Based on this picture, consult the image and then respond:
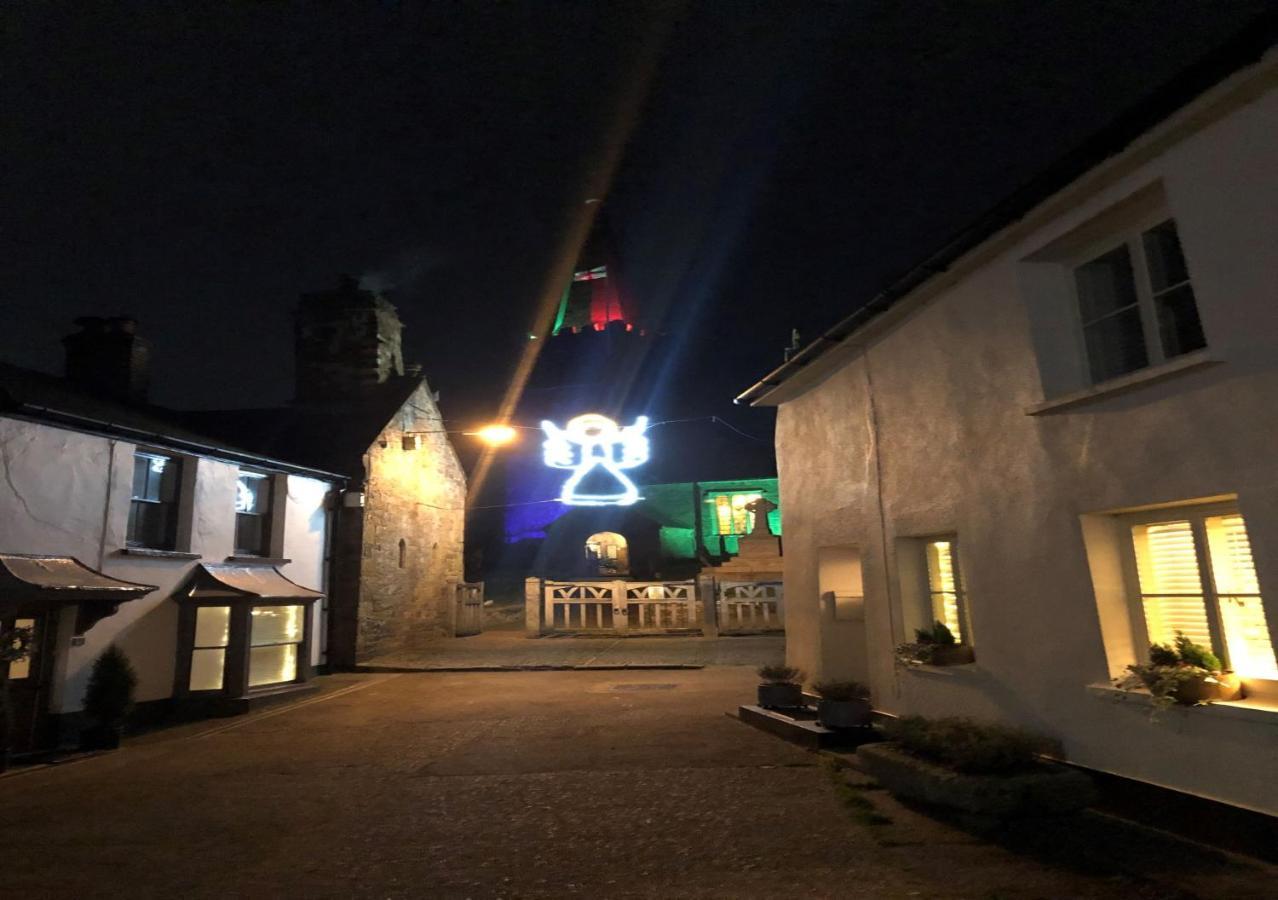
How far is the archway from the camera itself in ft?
109

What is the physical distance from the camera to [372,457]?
17.1 meters

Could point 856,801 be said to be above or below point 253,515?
below

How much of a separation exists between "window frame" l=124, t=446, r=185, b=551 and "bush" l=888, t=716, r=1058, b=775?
458 inches

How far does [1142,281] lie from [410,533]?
57.1 ft

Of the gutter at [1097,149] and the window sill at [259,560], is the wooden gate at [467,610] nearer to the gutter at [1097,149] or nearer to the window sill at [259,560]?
the window sill at [259,560]

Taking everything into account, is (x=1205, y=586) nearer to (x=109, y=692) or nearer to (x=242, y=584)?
(x=109, y=692)

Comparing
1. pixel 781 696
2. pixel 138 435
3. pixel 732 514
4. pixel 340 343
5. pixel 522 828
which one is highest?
pixel 340 343

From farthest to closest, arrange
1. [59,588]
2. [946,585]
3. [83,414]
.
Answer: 1. [83,414]
2. [59,588]
3. [946,585]

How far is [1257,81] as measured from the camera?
4.26 m

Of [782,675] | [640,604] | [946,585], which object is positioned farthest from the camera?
[640,604]

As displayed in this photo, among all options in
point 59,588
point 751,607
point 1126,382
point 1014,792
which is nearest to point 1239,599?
point 1126,382

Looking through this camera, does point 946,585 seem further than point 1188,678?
Yes

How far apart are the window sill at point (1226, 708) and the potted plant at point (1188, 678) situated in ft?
0.16

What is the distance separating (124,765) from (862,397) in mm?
10141
